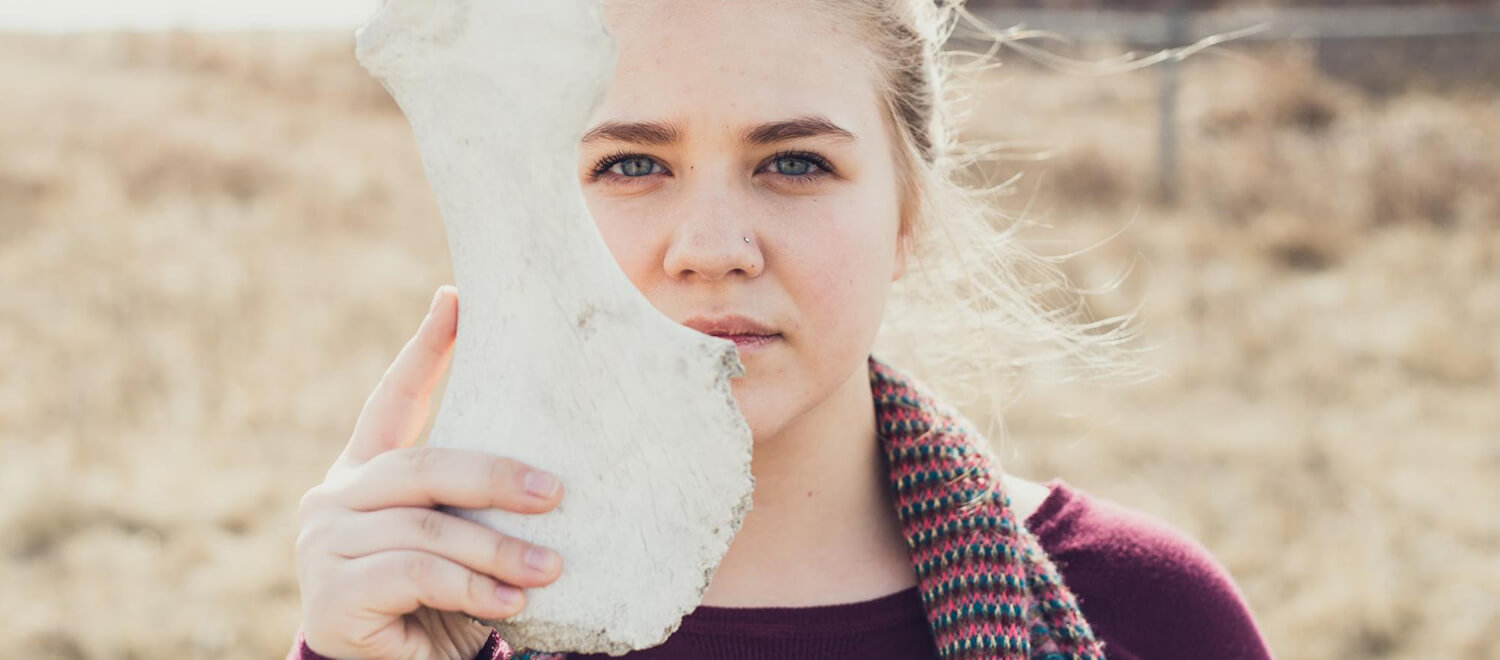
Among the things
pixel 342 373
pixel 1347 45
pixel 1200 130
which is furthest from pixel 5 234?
pixel 1347 45

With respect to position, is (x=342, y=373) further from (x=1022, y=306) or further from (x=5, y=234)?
(x=1022, y=306)

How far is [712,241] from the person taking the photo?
1.47 meters

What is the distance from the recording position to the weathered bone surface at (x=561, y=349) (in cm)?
112

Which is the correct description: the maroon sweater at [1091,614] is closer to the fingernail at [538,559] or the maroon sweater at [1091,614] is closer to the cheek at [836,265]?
the cheek at [836,265]

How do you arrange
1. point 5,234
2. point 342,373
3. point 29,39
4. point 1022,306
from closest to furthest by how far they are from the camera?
point 1022,306 < point 342,373 < point 5,234 < point 29,39

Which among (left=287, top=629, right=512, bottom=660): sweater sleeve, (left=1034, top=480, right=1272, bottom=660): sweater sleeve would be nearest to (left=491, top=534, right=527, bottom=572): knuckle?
(left=287, top=629, right=512, bottom=660): sweater sleeve

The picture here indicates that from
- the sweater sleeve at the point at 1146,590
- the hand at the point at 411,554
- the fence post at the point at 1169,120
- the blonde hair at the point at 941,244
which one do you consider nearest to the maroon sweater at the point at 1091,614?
the sweater sleeve at the point at 1146,590

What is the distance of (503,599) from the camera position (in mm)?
1173

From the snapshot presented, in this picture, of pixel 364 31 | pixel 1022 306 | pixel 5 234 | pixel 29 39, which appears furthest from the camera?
pixel 29 39

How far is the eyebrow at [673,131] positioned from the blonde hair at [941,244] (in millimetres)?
174

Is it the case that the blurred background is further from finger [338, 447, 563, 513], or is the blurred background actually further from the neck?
finger [338, 447, 563, 513]

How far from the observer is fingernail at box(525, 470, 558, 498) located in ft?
3.74

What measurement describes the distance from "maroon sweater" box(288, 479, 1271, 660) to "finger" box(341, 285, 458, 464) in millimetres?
357

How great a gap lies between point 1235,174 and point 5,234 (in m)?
7.26
